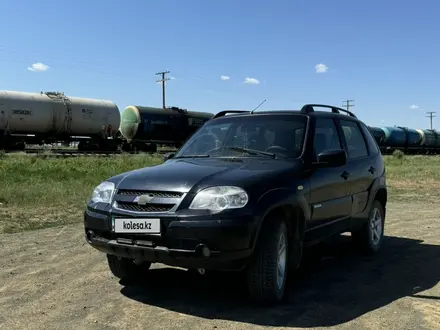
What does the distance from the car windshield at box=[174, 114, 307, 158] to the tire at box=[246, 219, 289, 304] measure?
105 centimetres

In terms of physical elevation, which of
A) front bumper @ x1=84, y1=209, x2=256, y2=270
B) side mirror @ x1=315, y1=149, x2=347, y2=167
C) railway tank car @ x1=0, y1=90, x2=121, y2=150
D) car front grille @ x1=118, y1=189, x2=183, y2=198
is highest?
railway tank car @ x1=0, y1=90, x2=121, y2=150

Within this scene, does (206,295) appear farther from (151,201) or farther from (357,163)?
(357,163)

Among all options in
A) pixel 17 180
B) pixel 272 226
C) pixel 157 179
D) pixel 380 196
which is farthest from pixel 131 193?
pixel 17 180

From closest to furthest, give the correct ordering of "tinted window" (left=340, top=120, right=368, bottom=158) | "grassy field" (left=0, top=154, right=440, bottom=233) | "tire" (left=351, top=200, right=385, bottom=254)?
"tinted window" (left=340, top=120, right=368, bottom=158) < "tire" (left=351, top=200, right=385, bottom=254) < "grassy field" (left=0, top=154, right=440, bottom=233)

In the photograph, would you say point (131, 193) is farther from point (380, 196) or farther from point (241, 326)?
point (380, 196)

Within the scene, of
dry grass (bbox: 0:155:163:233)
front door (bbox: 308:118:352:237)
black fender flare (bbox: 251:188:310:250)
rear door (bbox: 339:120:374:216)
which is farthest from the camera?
dry grass (bbox: 0:155:163:233)

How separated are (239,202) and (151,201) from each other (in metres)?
0.74

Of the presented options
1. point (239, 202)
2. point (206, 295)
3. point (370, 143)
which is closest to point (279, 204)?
point (239, 202)

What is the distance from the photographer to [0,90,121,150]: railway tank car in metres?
29.9

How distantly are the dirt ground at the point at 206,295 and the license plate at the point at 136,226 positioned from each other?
2.29 ft

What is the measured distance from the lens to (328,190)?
5320 mm

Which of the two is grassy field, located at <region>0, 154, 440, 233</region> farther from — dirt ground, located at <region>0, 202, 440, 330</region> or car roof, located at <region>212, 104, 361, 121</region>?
car roof, located at <region>212, 104, 361, 121</region>

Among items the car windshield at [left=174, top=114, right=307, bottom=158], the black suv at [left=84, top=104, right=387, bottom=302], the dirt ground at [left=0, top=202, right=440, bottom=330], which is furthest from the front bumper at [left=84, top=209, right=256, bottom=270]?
the car windshield at [left=174, top=114, right=307, bottom=158]

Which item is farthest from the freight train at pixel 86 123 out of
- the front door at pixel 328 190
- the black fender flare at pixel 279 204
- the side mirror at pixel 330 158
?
the black fender flare at pixel 279 204
